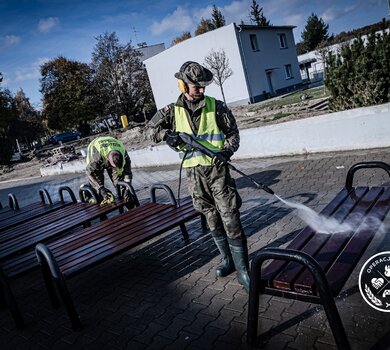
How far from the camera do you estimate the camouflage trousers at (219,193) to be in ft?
10.3

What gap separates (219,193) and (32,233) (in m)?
2.97

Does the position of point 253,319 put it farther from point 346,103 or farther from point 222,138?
point 346,103

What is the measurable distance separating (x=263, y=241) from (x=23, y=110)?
210 ft

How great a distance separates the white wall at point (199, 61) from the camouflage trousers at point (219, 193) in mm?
26030

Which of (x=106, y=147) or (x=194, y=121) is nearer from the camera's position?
(x=194, y=121)

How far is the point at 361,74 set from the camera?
24.7ft

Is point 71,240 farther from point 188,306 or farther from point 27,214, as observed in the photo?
point 27,214

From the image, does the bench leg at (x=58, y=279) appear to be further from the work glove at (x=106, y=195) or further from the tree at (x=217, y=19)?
the tree at (x=217, y=19)

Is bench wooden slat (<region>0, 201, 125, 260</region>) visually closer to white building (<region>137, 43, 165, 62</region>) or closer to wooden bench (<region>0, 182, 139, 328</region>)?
wooden bench (<region>0, 182, 139, 328</region>)

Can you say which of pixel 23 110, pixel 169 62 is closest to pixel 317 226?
pixel 169 62

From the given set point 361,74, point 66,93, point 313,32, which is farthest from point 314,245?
point 313,32

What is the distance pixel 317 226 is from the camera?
9.56ft

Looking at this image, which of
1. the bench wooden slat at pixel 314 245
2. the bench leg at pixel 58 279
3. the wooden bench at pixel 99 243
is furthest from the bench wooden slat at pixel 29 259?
the bench wooden slat at pixel 314 245

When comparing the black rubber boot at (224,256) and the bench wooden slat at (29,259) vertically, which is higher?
the bench wooden slat at (29,259)
